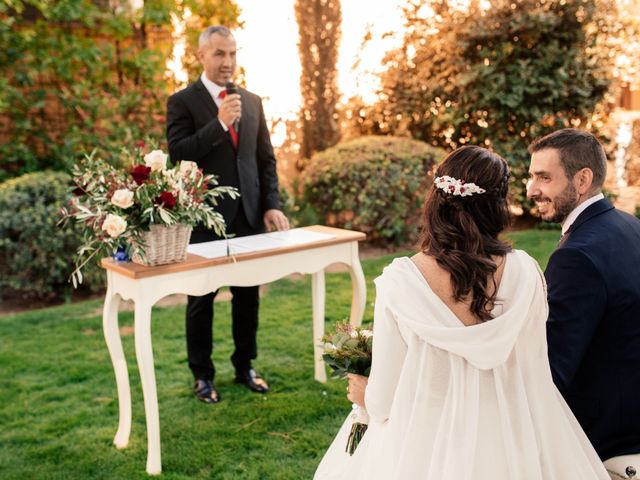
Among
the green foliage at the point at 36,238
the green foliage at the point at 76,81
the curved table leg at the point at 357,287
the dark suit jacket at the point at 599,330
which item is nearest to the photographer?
the dark suit jacket at the point at 599,330

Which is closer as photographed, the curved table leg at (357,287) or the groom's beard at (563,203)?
the groom's beard at (563,203)

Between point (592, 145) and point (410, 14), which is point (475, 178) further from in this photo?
point (410, 14)

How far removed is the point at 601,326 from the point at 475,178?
0.84 m

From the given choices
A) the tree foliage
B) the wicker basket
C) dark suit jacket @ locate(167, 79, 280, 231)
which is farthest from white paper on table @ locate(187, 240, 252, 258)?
the tree foliage

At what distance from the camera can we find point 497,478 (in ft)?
7.29

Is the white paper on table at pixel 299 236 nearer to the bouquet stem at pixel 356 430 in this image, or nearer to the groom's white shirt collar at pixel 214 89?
the groom's white shirt collar at pixel 214 89

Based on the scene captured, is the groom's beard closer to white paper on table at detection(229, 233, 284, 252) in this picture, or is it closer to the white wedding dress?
the white wedding dress

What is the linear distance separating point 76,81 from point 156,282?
5793 mm

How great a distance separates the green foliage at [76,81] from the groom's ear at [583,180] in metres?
6.44

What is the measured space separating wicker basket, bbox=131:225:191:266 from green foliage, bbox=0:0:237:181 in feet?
15.9

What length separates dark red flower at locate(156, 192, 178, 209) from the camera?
336 centimetres

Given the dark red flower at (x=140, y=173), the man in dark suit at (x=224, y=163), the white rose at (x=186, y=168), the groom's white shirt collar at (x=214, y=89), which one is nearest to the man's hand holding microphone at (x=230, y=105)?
the man in dark suit at (x=224, y=163)

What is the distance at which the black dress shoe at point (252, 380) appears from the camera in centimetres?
461

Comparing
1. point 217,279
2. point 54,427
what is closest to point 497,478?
point 217,279
